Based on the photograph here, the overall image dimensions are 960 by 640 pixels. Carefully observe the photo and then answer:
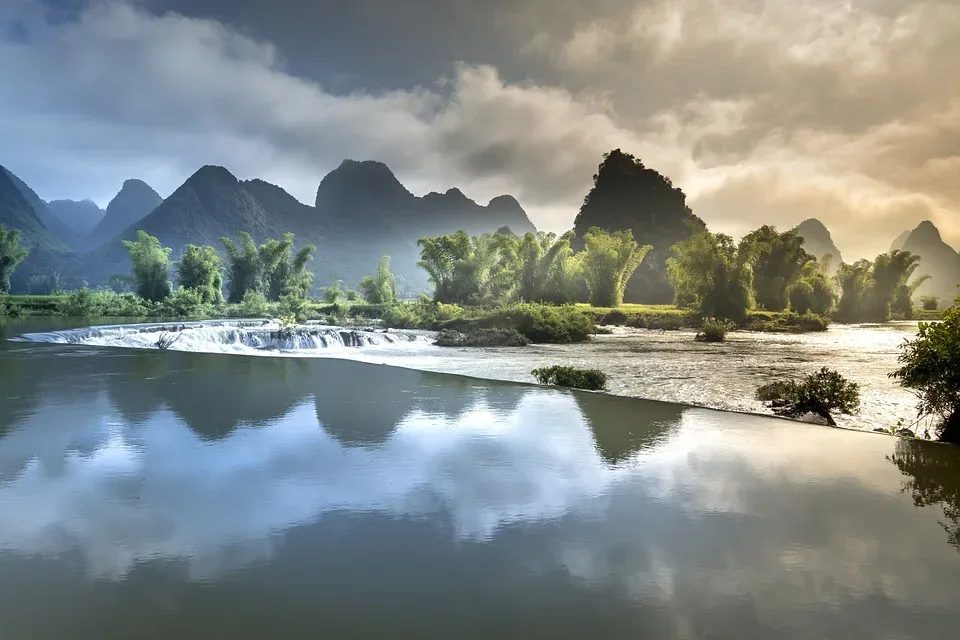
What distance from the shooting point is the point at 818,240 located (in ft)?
236

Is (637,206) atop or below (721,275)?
atop

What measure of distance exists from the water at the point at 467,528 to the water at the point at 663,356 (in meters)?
2.50

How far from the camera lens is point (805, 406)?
698 centimetres

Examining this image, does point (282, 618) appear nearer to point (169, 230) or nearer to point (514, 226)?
point (169, 230)

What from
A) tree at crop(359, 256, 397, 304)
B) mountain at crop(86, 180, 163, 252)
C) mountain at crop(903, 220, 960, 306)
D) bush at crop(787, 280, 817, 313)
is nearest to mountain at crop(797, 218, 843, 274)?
mountain at crop(903, 220, 960, 306)

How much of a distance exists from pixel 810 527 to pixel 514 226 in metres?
101

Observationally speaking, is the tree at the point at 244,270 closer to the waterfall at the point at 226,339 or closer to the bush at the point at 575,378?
the waterfall at the point at 226,339

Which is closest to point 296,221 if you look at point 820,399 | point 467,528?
point 820,399

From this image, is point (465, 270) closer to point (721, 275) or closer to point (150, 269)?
point (721, 275)

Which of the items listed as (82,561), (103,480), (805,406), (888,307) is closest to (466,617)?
(82,561)

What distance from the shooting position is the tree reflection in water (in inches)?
141

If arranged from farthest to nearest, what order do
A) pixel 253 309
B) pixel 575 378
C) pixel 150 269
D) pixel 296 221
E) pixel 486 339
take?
1. pixel 296 221
2. pixel 150 269
3. pixel 253 309
4. pixel 486 339
5. pixel 575 378

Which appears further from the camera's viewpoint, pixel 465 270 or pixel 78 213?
pixel 78 213

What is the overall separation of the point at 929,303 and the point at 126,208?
471 ft
